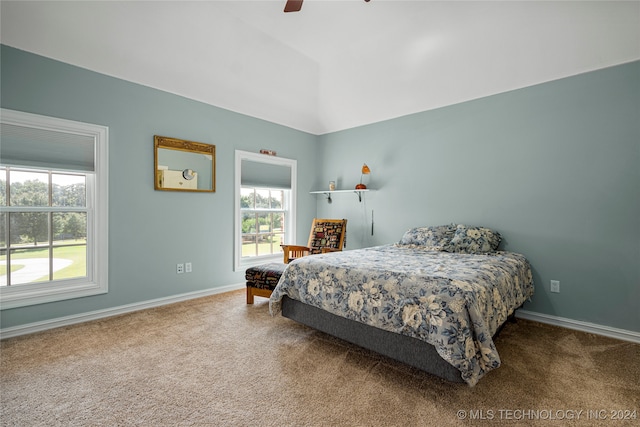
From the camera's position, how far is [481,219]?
3.31 m

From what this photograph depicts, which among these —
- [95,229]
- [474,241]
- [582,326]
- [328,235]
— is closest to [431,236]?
[474,241]

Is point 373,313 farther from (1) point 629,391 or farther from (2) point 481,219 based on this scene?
(2) point 481,219

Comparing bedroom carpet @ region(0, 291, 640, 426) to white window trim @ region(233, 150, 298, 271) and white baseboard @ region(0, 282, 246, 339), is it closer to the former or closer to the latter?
white baseboard @ region(0, 282, 246, 339)

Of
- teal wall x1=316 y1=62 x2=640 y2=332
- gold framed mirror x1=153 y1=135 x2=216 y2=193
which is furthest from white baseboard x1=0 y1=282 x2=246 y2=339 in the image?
teal wall x1=316 y1=62 x2=640 y2=332

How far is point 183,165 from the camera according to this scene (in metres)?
3.43

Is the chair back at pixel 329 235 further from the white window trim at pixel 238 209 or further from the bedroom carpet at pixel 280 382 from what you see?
the bedroom carpet at pixel 280 382

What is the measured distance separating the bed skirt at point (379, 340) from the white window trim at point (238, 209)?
1597 mm

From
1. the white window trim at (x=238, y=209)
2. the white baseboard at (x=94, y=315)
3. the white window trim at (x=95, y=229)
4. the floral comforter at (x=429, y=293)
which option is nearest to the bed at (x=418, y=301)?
the floral comforter at (x=429, y=293)

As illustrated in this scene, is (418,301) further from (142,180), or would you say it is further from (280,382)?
(142,180)

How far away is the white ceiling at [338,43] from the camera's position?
8.05 ft

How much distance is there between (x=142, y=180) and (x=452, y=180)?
3528 mm

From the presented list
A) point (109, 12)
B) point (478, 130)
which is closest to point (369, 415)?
point (478, 130)

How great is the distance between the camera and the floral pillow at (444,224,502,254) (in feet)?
9.71

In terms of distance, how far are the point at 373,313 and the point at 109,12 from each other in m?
3.26
